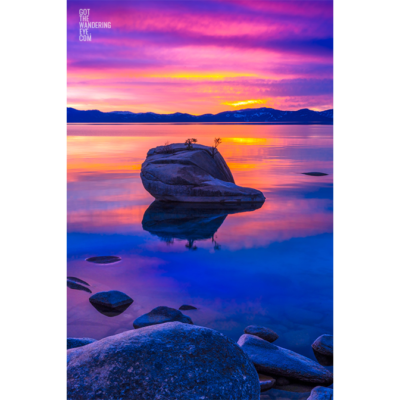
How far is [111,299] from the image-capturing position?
5945mm

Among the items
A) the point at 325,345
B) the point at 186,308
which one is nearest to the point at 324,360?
the point at 325,345

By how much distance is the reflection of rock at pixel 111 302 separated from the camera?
19.1ft

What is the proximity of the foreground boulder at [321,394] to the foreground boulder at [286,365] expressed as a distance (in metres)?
0.37

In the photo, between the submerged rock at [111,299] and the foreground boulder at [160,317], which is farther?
the submerged rock at [111,299]

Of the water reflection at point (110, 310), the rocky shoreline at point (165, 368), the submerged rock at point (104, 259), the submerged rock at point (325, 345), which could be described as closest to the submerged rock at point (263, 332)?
→ the submerged rock at point (325, 345)

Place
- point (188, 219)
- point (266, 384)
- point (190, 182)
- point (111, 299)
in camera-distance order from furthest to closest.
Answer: point (190, 182) → point (188, 219) → point (111, 299) → point (266, 384)

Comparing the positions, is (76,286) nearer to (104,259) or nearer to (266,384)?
(104,259)

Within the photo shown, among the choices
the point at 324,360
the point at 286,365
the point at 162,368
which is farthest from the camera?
the point at 324,360

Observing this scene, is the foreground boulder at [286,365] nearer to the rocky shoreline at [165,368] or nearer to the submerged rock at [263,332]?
the rocky shoreline at [165,368]

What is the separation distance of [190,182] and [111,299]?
748 centimetres

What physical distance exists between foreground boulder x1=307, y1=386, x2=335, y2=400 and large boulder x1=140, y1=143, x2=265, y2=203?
9390 mm

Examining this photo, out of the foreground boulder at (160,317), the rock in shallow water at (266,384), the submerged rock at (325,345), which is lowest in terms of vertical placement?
the rock in shallow water at (266,384)

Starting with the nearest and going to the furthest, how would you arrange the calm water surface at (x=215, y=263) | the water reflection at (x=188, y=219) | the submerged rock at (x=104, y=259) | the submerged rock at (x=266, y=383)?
the submerged rock at (x=266, y=383) → the calm water surface at (x=215, y=263) → the submerged rock at (x=104, y=259) → the water reflection at (x=188, y=219)
